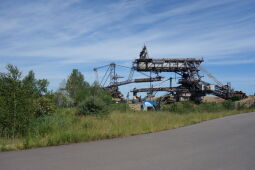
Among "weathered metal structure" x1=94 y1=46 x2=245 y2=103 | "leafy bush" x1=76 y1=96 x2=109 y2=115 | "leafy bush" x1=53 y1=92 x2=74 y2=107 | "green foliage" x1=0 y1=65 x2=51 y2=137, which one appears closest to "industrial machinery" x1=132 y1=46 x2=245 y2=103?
"weathered metal structure" x1=94 y1=46 x2=245 y2=103

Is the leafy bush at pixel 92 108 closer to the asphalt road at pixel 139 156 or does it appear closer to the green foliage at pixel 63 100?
the asphalt road at pixel 139 156

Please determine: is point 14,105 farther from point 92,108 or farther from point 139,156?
point 92,108

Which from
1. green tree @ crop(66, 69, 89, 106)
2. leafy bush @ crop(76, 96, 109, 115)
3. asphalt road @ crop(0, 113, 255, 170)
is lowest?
asphalt road @ crop(0, 113, 255, 170)

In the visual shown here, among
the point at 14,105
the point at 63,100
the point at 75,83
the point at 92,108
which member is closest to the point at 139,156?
the point at 14,105

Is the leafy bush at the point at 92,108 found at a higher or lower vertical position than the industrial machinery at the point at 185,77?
lower

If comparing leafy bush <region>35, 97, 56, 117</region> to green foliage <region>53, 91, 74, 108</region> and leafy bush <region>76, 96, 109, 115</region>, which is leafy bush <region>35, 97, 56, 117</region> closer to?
leafy bush <region>76, 96, 109, 115</region>

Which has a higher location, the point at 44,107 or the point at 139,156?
the point at 44,107

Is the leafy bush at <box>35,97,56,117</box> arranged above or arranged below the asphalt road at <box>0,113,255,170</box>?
above

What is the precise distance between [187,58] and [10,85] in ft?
115

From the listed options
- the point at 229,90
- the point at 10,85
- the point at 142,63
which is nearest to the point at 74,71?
the point at 142,63

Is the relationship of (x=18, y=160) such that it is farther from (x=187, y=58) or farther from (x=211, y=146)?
(x=187, y=58)

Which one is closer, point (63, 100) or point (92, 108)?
point (92, 108)

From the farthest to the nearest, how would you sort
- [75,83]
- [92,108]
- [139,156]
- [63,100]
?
[75,83]
[63,100]
[92,108]
[139,156]

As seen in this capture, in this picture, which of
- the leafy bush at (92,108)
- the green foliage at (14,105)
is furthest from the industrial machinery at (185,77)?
the green foliage at (14,105)
